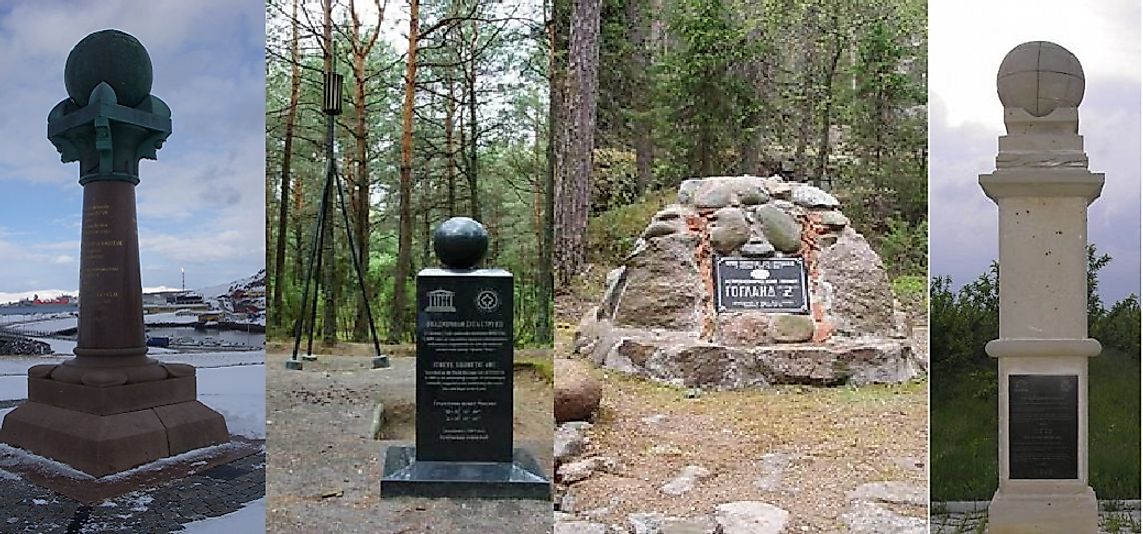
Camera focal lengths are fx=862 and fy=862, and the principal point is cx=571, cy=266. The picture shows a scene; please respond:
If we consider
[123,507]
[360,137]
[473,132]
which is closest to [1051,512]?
[473,132]

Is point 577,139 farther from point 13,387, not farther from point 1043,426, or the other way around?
point 13,387

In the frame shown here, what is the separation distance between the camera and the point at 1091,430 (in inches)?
153

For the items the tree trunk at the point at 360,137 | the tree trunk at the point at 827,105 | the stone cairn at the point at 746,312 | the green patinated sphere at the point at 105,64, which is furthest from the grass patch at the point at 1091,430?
the green patinated sphere at the point at 105,64

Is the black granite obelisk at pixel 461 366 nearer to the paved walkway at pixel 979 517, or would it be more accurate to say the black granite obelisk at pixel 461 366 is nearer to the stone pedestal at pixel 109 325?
the stone pedestal at pixel 109 325

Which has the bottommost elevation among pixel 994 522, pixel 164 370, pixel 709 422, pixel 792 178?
pixel 994 522

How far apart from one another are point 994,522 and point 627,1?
8.83 ft

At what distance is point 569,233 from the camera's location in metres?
3.92

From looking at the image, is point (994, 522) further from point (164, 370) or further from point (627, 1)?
point (164, 370)

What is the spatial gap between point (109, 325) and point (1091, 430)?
431cm

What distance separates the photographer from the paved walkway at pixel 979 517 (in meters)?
3.69

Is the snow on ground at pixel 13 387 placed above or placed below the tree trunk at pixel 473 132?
below

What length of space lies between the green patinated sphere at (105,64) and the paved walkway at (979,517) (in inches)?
152

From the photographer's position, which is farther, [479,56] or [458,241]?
[479,56]

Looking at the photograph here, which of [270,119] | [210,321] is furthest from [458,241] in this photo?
[270,119]
